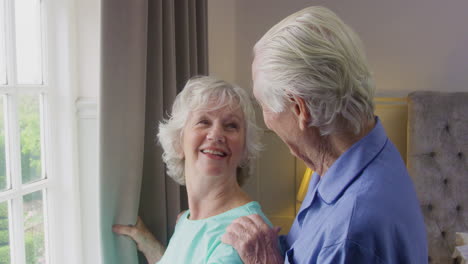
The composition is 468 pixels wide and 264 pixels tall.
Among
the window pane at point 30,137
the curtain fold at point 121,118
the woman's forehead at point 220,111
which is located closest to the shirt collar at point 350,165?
the woman's forehead at point 220,111

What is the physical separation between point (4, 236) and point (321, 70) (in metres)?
1.29

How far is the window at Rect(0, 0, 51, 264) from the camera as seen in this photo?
4.84ft

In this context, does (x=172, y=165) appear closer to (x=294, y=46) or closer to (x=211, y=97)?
(x=211, y=97)

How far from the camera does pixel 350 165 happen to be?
2.77 feet

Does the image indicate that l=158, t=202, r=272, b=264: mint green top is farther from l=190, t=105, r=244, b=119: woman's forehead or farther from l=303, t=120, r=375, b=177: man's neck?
l=303, t=120, r=375, b=177: man's neck

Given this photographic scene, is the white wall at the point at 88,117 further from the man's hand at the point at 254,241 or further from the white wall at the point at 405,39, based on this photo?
the white wall at the point at 405,39

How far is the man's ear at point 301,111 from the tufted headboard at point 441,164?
1917mm

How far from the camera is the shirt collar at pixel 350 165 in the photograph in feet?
2.72

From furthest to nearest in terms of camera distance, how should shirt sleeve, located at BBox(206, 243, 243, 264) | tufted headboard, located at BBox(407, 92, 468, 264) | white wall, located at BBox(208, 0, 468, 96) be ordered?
white wall, located at BBox(208, 0, 468, 96), tufted headboard, located at BBox(407, 92, 468, 264), shirt sleeve, located at BBox(206, 243, 243, 264)

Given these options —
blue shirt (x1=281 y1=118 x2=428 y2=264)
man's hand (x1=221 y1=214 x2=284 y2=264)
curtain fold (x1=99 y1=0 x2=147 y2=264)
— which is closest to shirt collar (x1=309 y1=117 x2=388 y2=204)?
blue shirt (x1=281 y1=118 x2=428 y2=264)

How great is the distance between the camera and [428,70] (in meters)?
2.75

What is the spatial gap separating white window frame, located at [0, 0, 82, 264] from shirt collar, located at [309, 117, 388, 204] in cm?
123

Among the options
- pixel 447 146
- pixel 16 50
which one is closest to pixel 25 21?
pixel 16 50

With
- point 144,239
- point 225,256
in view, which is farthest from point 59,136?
point 225,256
